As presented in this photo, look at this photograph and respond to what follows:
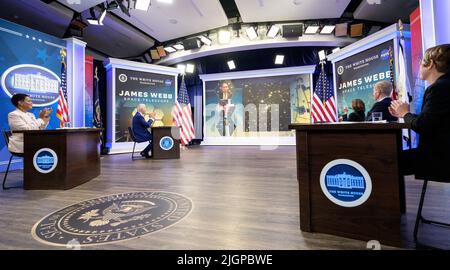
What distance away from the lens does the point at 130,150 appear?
23.2 feet

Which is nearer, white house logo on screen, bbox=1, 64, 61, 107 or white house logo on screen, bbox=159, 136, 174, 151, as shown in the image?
white house logo on screen, bbox=1, 64, 61, 107

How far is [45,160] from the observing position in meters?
2.61

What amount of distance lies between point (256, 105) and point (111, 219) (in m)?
7.13

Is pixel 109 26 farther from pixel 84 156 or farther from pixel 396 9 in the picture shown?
pixel 396 9

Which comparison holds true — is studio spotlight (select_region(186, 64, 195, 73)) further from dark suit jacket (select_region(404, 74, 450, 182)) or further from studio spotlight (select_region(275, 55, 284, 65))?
dark suit jacket (select_region(404, 74, 450, 182))

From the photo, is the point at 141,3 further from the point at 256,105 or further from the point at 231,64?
the point at 256,105

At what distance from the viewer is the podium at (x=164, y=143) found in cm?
514

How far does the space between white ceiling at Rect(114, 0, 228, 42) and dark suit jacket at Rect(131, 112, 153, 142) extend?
8.77 feet

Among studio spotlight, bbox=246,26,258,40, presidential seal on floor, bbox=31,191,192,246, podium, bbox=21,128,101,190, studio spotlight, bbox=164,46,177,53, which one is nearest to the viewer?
presidential seal on floor, bbox=31,191,192,246

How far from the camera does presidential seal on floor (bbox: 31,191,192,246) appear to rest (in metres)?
1.44

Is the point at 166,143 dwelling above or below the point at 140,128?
below

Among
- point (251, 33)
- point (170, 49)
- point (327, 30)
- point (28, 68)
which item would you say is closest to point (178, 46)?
point (170, 49)

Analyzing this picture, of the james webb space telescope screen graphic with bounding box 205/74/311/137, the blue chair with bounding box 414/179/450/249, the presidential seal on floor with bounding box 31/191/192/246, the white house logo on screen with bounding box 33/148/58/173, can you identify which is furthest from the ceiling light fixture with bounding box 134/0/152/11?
the blue chair with bounding box 414/179/450/249
